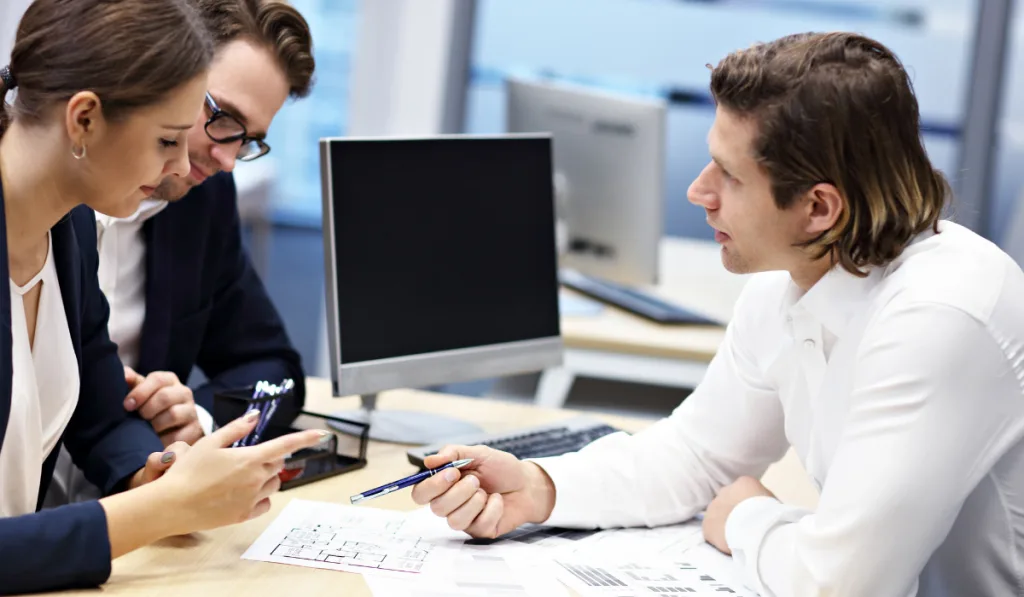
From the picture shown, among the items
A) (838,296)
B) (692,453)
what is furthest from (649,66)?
(838,296)

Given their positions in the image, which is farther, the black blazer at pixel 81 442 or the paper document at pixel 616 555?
the paper document at pixel 616 555

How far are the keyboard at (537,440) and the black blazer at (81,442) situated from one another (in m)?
0.45

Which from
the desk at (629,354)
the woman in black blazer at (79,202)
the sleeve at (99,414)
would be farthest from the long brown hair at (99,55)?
the desk at (629,354)

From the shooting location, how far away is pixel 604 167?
285cm

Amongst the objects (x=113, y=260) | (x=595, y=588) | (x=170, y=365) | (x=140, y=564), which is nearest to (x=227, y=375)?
(x=170, y=365)

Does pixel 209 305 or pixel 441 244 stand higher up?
pixel 441 244

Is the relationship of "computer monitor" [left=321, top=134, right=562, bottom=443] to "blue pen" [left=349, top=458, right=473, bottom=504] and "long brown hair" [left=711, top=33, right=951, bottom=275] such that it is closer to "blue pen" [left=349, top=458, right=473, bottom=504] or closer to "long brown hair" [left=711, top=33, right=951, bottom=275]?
"blue pen" [left=349, top=458, right=473, bottom=504]

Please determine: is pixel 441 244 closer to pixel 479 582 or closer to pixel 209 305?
pixel 209 305

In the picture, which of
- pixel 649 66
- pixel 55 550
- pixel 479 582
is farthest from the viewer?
pixel 649 66

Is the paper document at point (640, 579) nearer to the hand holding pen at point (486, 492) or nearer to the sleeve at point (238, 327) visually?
the hand holding pen at point (486, 492)

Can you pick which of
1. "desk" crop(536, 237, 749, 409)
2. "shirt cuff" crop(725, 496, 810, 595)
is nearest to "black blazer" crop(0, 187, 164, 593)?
"shirt cuff" crop(725, 496, 810, 595)

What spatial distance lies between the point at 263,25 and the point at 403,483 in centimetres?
89

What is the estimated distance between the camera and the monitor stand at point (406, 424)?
182 centimetres

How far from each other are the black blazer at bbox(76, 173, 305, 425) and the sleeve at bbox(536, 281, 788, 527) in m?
0.59
